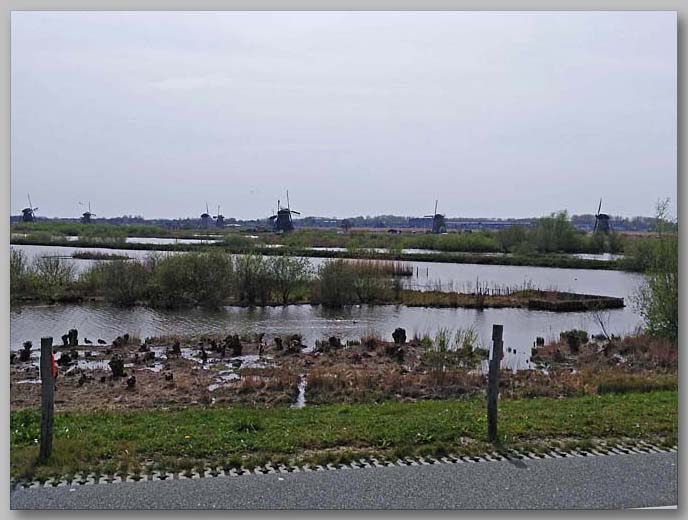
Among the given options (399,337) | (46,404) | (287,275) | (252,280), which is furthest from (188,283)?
(46,404)

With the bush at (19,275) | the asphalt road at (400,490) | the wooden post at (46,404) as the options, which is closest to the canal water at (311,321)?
the bush at (19,275)

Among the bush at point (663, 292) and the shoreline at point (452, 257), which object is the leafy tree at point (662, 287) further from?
the shoreline at point (452, 257)

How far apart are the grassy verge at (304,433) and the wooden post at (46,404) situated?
11 cm

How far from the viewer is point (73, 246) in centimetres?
4388

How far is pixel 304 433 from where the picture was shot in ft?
21.7

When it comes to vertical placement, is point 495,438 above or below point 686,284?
below

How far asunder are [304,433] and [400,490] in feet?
5.19

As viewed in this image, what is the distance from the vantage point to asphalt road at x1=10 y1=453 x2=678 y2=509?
5000 mm

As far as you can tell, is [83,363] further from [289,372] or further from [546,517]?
[546,517]

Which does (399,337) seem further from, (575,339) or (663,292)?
(663,292)

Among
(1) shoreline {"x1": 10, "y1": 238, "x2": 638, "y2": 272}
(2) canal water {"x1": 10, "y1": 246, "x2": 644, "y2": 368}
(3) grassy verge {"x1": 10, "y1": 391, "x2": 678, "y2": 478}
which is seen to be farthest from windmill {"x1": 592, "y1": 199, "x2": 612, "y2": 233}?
(3) grassy verge {"x1": 10, "y1": 391, "x2": 678, "y2": 478}

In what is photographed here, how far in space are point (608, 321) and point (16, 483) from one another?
78.0 ft

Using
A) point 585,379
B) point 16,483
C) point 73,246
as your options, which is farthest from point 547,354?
point 73,246

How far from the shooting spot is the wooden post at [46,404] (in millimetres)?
5734
